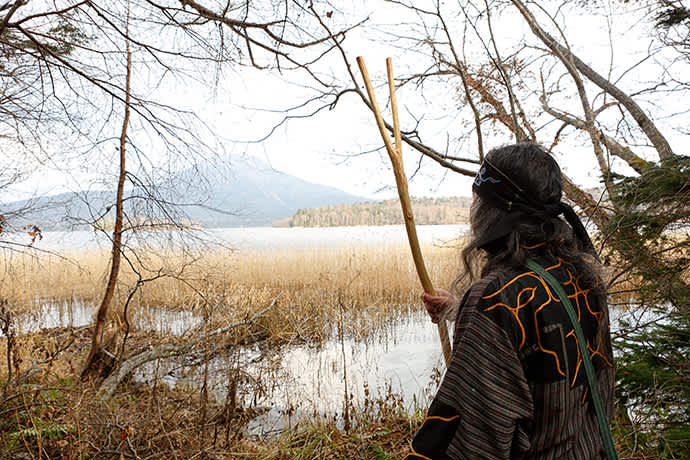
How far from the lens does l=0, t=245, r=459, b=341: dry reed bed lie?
6.87 metres

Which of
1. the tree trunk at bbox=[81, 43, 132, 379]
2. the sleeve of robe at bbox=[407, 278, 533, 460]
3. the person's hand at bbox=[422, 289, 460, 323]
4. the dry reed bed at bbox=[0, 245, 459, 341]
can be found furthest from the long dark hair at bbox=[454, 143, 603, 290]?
the dry reed bed at bbox=[0, 245, 459, 341]

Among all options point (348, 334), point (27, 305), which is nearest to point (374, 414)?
point (348, 334)

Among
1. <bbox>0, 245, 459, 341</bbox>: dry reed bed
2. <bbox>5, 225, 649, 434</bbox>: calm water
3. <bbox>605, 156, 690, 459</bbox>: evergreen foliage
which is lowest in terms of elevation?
<bbox>5, 225, 649, 434</bbox>: calm water

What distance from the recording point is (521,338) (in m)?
0.82

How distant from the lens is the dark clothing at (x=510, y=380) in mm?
810

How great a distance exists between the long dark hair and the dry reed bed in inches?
197

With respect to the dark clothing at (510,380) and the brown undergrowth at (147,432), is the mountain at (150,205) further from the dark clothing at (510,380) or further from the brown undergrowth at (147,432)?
the dark clothing at (510,380)

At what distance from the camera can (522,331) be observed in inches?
32.4

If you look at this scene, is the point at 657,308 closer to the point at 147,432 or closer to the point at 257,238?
the point at 147,432

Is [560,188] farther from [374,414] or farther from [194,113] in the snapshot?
[374,414]

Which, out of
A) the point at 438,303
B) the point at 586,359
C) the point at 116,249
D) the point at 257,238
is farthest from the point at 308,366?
the point at 257,238

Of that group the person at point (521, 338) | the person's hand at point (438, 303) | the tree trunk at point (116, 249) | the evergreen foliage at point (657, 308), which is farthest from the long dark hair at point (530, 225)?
the tree trunk at point (116, 249)

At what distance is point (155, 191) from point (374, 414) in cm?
303

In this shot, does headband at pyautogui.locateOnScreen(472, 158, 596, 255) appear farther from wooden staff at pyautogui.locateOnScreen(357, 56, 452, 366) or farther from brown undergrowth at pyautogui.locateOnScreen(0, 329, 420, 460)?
brown undergrowth at pyautogui.locateOnScreen(0, 329, 420, 460)
